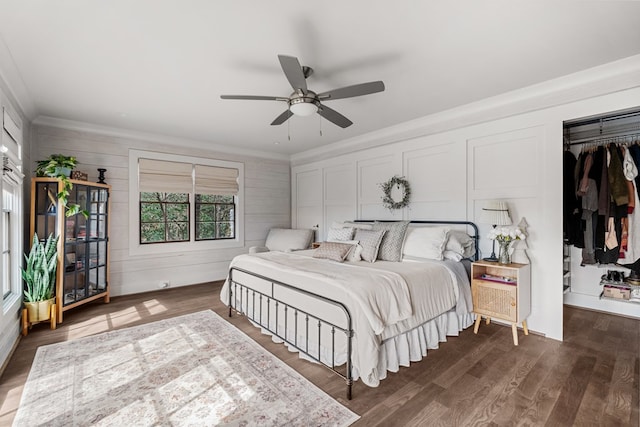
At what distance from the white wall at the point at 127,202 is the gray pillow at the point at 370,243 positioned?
3.18 meters

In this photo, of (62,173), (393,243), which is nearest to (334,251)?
(393,243)

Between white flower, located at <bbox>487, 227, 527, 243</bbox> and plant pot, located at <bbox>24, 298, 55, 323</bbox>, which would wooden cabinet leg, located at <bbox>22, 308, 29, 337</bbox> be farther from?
white flower, located at <bbox>487, 227, 527, 243</bbox>

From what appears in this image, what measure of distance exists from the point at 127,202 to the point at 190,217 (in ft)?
3.33

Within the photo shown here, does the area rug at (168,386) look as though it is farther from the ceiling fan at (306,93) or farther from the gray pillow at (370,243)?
the ceiling fan at (306,93)

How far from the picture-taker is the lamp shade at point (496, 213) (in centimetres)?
328

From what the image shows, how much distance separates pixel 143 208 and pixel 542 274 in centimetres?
584

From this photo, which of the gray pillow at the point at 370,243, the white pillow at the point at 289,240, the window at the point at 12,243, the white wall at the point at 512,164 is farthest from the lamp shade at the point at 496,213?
the window at the point at 12,243

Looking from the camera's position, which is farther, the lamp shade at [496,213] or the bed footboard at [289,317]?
the lamp shade at [496,213]

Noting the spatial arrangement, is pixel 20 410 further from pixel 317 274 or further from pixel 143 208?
pixel 143 208

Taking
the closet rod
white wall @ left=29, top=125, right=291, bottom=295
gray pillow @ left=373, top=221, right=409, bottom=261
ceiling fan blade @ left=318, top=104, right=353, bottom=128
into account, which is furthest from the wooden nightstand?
white wall @ left=29, top=125, right=291, bottom=295

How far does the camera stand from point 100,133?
14.9 ft

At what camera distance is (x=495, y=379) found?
237 centimetres

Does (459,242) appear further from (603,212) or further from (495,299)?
(603,212)

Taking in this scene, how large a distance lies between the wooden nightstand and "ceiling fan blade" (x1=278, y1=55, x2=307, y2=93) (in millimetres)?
2717
